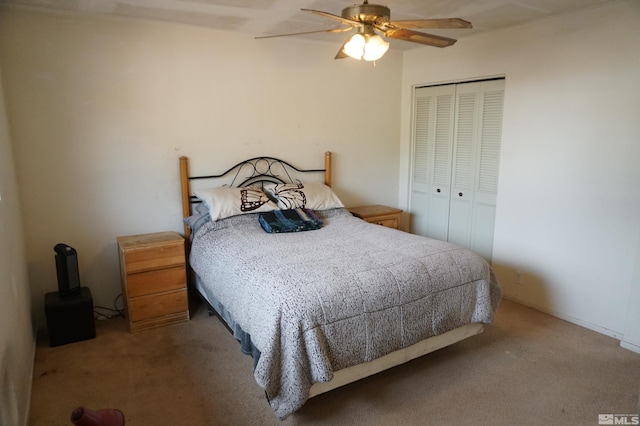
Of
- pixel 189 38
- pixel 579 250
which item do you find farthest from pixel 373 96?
pixel 579 250

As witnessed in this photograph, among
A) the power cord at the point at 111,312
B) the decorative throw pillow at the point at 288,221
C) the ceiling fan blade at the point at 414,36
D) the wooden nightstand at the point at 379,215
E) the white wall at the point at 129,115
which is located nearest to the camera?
the ceiling fan blade at the point at 414,36

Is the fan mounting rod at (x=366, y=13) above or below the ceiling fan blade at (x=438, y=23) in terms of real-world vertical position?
above

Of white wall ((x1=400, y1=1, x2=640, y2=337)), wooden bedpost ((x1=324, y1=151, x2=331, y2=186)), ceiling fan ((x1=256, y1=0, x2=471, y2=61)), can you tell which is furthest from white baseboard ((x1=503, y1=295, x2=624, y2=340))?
ceiling fan ((x1=256, y1=0, x2=471, y2=61))

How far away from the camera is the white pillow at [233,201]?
3281 mm

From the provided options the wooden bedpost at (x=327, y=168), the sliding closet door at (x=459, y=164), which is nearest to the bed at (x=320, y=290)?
the wooden bedpost at (x=327, y=168)

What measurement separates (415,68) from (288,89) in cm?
143

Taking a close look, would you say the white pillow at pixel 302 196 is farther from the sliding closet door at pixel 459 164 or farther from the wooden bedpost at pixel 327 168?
the sliding closet door at pixel 459 164

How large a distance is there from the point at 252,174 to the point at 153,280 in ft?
4.26

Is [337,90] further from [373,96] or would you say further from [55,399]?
[55,399]

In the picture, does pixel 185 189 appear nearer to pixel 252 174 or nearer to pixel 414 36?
pixel 252 174

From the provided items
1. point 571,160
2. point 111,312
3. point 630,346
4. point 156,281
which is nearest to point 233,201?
point 156,281

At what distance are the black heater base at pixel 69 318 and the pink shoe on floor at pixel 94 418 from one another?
1.82m

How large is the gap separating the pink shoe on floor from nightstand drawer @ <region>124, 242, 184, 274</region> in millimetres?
1766

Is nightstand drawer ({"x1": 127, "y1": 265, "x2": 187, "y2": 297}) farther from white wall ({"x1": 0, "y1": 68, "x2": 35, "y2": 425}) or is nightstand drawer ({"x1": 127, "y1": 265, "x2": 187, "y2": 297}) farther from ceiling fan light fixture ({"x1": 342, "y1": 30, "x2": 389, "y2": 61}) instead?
ceiling fan light fixture ({"x1": 342, "y1": 30, "x2": 389, "y2": 61})
